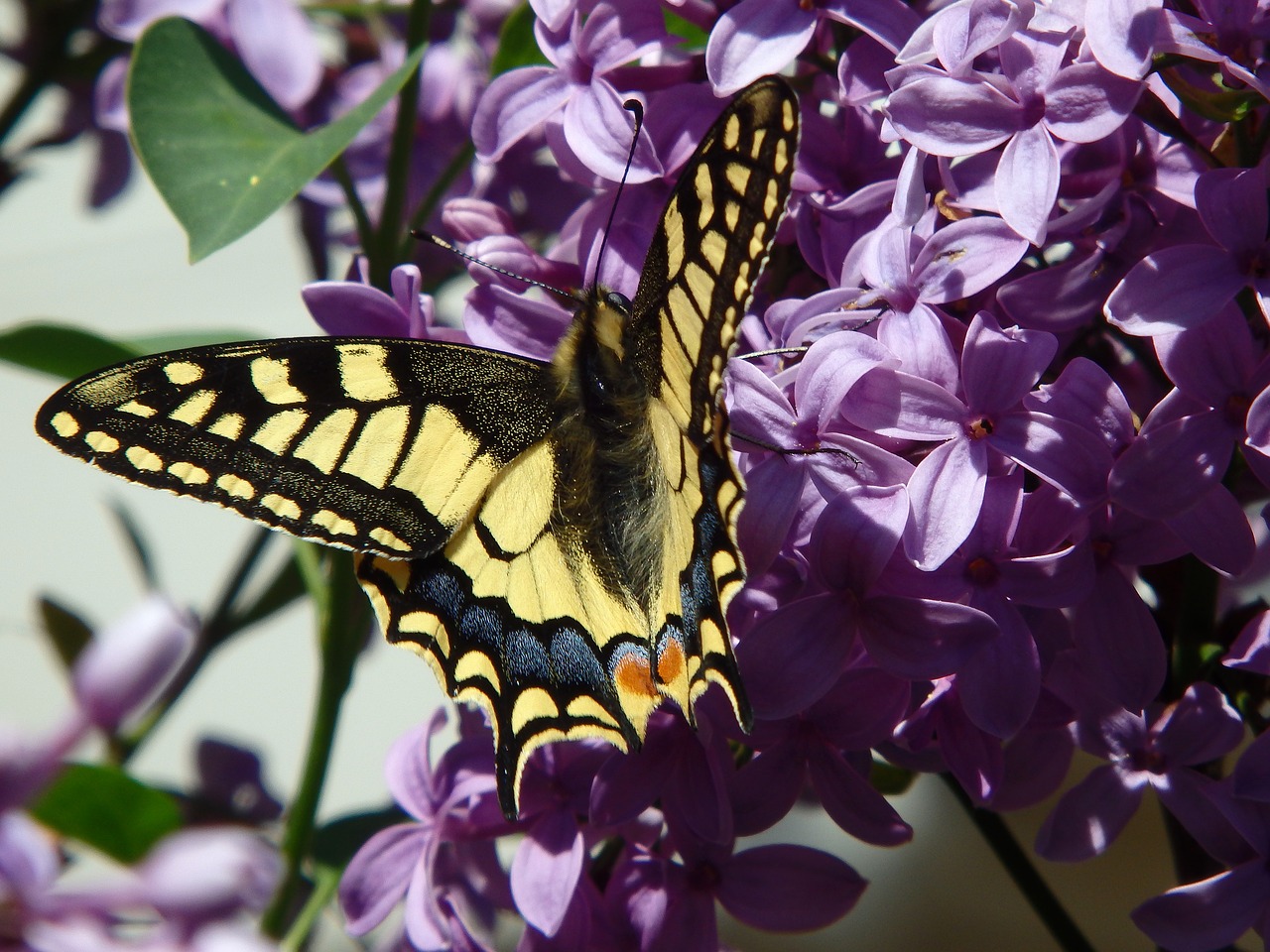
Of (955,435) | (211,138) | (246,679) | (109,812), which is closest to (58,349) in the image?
(211,138)

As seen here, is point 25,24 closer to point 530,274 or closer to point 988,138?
point 530,274

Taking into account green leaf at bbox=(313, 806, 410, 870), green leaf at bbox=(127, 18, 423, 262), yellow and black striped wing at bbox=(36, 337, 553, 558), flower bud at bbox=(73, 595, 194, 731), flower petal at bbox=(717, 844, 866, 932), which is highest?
flower bud at bbox=(73, 595, 194, 731)

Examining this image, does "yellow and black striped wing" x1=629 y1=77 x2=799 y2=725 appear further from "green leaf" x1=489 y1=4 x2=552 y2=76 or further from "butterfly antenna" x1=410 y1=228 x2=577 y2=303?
"green leaf" x1=489 y1=4 x2=552 y2=76

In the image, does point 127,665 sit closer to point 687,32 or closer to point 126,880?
point 126,880

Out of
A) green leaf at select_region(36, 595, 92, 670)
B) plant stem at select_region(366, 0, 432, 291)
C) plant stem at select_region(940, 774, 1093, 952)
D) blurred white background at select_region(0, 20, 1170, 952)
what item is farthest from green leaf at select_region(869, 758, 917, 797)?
blurred white background at select_region(0, 20, 1170, 952)

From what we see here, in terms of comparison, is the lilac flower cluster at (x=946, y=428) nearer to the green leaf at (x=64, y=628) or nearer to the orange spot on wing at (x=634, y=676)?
the orange spot on wing at (x=634, y=676)
